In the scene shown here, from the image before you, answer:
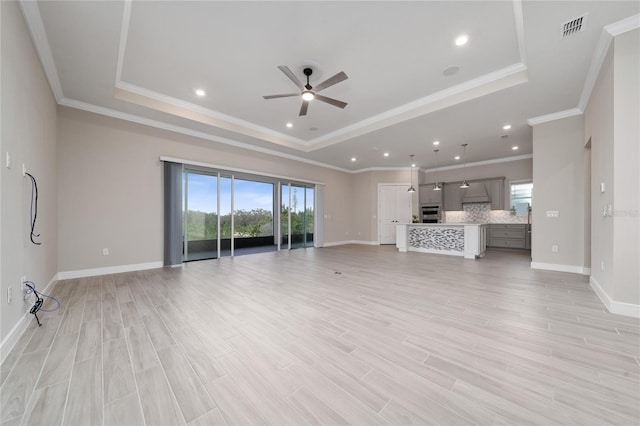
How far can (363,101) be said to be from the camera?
4566mm

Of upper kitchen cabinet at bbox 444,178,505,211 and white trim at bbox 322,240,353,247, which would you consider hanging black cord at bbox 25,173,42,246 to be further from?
upper kitchen cabinet at bbox 444,178,505,211

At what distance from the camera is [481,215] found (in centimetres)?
884

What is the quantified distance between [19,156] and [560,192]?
25.6 feet

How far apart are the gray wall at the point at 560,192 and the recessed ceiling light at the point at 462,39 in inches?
125

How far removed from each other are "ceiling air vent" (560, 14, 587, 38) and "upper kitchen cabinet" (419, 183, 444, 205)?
22.2 ft

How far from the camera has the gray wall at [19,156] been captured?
6.32ft

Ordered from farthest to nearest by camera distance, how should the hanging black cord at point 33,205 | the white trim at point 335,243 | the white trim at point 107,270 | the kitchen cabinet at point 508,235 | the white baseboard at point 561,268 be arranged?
the white trim at point 335,243
the kitchen cabinet at point 508,235
the white baseboard at point 561,268
the white trim at point 107,270
the hanging black cord at point 33,205

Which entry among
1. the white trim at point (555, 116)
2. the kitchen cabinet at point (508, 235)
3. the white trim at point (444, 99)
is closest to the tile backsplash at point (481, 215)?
the kitchen cabinet at point (508, 235)

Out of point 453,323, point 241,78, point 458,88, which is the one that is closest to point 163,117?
point 241,78

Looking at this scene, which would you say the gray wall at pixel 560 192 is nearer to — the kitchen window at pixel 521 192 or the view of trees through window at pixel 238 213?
the kitchen window at pixel 521 192

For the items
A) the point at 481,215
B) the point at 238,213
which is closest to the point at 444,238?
the point at 481,215

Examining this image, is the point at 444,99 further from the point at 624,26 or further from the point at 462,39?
the point at 624,26

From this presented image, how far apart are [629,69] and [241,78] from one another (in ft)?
15.6

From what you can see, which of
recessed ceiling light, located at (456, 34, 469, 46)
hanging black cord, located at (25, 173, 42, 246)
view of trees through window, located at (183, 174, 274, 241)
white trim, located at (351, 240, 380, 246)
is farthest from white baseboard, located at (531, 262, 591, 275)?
hanging black cord, located at (25, 173, 42, 246)
